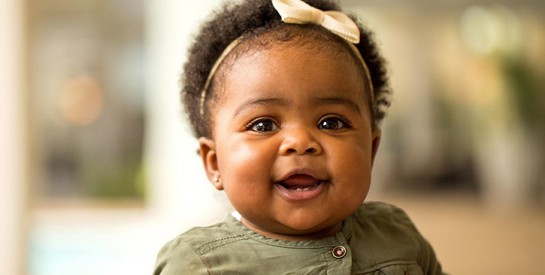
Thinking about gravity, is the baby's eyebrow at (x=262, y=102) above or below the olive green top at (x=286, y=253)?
above

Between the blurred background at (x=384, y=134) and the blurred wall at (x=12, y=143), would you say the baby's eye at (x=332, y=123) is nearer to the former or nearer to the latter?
the blurred wall at (x=12, y=143)

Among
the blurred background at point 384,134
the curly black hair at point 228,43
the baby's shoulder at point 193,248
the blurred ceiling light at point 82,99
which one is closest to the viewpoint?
the baby's shoulder at point 193,248

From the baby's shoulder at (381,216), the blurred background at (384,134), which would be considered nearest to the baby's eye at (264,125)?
the baby's shoulder at (381,216)

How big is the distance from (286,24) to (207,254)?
344 mm

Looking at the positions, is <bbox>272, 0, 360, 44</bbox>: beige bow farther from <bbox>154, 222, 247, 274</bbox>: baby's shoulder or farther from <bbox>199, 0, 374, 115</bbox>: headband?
<bbox>154, 222, 247, 274</bbox>: baby's shoulder

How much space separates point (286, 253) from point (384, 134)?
3.00 meters

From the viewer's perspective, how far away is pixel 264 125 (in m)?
1.05

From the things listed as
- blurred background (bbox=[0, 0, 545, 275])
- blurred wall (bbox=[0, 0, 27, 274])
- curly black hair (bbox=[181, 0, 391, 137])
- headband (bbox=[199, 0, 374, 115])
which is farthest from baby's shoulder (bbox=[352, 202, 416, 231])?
blurred background (bbox=[0, 0, 545, 275])

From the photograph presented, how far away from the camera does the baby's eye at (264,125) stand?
104cm

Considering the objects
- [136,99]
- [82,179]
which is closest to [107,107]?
[136,99]

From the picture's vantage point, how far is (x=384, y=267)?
1.07 meters

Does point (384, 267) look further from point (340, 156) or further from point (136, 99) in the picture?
point (136, 99)

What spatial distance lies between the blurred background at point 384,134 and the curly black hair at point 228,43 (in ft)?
5.91

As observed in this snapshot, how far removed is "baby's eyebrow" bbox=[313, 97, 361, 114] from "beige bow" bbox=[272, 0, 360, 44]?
9cm
